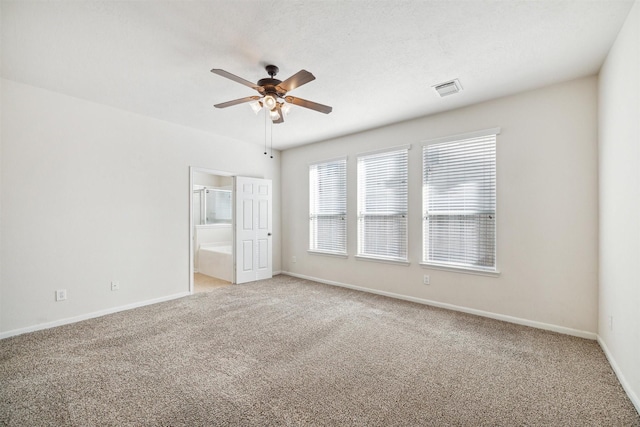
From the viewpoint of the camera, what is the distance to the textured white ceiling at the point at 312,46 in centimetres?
200

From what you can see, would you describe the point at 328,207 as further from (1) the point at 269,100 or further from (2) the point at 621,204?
(2) the point at 621,204

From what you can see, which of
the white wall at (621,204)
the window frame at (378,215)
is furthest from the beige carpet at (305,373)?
the window frame at (378,215)

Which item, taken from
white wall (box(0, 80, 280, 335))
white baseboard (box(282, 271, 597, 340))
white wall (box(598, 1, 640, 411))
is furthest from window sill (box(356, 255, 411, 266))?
white wall (box(0, 80, 280, 335))

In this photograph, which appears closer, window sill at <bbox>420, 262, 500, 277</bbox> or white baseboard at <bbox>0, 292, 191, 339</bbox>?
white baseboard at <bbox>0, 292, 191, 339</bbox>

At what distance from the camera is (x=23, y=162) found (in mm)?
3105

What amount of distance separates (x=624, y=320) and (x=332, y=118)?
3.72 meters

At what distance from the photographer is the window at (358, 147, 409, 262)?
4.38 metres

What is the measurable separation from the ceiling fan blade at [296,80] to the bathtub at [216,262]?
374 cm

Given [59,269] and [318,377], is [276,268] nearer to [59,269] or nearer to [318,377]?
[59,269]

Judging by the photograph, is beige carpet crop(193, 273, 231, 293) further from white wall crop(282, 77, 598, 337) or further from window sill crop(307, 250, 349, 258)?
white wall crop(282, 77, 598, 337)

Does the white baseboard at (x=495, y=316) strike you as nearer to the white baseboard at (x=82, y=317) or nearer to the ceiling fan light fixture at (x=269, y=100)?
the white baseboard at (x=82, y=317)

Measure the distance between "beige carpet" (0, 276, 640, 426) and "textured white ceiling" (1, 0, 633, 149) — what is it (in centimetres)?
276

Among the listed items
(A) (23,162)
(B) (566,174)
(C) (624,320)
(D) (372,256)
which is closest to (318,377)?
(C) (624,320)

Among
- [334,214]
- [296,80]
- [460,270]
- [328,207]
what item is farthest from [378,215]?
[296,80]
